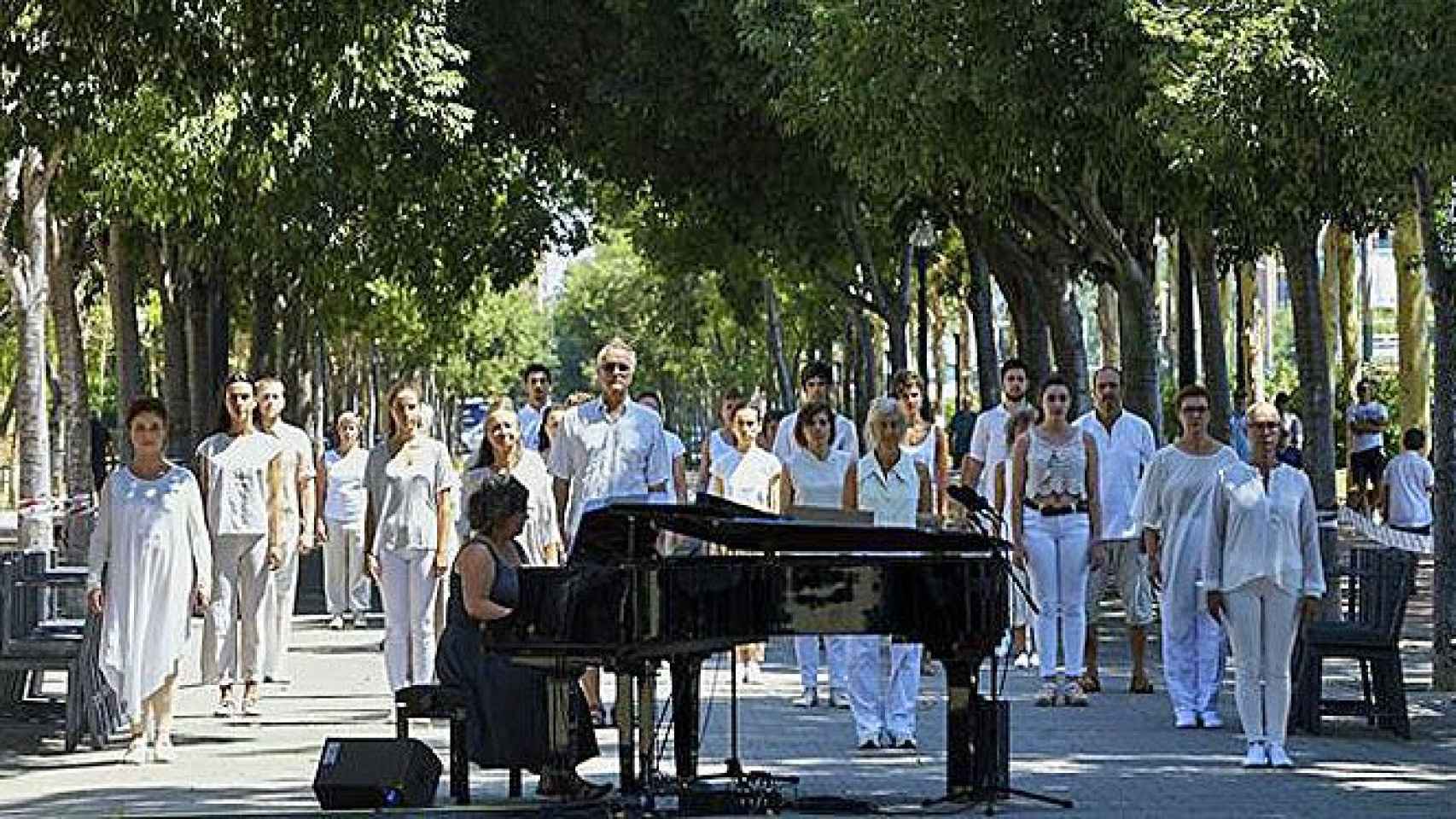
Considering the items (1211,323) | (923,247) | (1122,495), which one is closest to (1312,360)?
(1122,495)

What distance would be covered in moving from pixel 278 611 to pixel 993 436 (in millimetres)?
5216

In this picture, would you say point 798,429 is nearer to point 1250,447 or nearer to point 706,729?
point 706,729

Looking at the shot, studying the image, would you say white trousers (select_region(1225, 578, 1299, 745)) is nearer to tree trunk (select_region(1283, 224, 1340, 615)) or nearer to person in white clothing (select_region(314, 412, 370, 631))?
tree trunk (select_region(1283, 224, 1340, 615))

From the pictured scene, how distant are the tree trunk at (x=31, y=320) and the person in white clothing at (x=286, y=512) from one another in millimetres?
6001

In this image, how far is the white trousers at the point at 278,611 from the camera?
18.1m

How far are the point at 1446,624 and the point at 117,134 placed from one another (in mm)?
11994

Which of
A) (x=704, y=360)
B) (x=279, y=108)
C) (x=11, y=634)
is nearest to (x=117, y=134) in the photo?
(x=279, y=108)

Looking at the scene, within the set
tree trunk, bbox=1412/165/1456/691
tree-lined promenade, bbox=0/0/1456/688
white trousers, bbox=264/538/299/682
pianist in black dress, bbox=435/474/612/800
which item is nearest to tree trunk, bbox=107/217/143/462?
tree-lined promenade, bbox=0/0/1456/688

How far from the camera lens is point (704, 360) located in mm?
102500

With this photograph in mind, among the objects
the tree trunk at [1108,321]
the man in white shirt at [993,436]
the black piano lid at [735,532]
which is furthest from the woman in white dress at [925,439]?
the tree trunk at [1108,321]

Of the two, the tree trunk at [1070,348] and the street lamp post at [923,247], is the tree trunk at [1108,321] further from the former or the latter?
the tree trunk at [1070,348]

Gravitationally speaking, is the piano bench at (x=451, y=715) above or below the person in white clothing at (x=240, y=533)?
below

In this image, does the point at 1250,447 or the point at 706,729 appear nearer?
the point at 1250,447

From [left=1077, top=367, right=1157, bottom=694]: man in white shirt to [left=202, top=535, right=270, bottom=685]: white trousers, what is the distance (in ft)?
17.8
